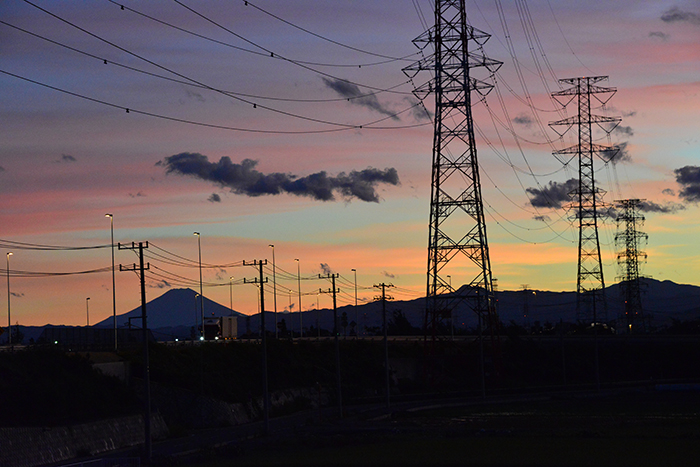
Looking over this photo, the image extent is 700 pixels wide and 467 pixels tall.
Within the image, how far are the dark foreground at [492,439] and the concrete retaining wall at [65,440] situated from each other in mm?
9186

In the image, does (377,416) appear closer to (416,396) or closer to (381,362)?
(416,396)

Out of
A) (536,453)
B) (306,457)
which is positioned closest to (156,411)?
(306,457)

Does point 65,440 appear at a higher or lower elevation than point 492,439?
higher

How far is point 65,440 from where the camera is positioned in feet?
185

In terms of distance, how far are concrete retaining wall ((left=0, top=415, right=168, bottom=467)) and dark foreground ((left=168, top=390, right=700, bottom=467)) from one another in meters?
9.19

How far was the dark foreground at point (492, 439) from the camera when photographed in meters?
50.5

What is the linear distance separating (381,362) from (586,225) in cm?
3769

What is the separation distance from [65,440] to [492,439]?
3157 centimetres

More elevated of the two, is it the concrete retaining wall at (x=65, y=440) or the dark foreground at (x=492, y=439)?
the concrete retaining wall at (x=65, y=440)

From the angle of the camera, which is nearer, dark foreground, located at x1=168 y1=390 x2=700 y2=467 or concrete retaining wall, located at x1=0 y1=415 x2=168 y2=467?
dark foreground, located at x1=168 y1=390 x2=700 y2=467

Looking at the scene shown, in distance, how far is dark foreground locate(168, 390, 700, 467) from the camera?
166 feet

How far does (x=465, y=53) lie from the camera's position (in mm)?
82250

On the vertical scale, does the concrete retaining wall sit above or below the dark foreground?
above

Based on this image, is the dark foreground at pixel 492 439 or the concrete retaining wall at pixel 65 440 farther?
the concrete retaining wall at pixel 65 440
